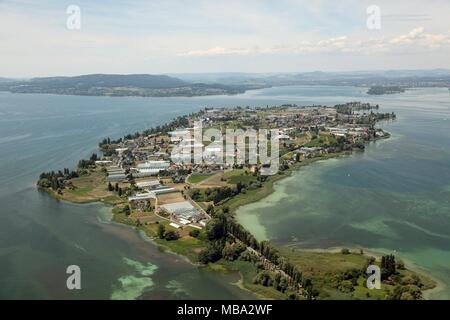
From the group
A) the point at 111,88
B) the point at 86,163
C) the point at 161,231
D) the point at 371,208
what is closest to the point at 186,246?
the point at 161,231

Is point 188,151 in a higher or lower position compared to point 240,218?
higher

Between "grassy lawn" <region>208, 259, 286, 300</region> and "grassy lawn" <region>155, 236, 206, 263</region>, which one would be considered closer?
"grassy lawn" <region>208, 259, 286, 300</region>

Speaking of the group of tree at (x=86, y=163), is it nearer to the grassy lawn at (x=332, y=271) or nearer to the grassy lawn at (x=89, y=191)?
the grassy lawn at (x=89, y=191)

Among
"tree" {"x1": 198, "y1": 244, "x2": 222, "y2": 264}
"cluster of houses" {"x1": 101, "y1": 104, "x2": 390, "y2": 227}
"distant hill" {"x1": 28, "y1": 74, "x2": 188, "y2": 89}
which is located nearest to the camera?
"tree" {"x1": 198, "y1": 244, "x2": 222, "y2": 264}

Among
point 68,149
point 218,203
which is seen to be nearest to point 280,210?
point 218,203

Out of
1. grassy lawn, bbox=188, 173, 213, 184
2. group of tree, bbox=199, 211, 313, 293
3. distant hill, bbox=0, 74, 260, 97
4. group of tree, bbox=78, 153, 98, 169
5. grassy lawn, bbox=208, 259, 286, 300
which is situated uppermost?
distant hill, bbox=0, 74, 260, 97

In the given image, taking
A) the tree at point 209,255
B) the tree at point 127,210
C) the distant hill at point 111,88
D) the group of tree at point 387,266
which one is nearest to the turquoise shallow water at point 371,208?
the group of tree at point 387,266

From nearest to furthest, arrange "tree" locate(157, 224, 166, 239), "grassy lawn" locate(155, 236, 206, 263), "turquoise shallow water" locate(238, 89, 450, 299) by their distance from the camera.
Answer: "grassy lawn" locate(155, 236, 206, 263), "turquoise shallow water" locate(238, 89, 450, 299), "tree" locate(157, 224, 166, 239)

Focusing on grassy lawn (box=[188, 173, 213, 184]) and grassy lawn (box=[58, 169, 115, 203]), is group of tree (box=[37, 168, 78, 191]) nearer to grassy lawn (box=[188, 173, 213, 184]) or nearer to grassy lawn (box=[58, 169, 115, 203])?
grassy lawn (box=[58, 169, 115, 203])

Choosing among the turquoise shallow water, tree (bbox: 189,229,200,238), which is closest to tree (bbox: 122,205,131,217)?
tree (bbox: 189,229,200,238)

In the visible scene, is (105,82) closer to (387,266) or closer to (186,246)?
(186,246)
